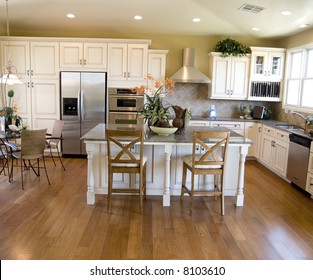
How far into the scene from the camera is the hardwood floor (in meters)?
2.78

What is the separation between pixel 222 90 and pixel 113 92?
2.32 meters

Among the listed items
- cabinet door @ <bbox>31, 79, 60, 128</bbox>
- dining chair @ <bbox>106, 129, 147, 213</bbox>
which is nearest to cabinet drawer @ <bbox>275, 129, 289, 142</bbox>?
dining chair @ <bbox>106, 129, 147, 213</bbox>

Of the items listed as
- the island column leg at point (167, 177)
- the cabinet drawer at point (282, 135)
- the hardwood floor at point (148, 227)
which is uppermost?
the cabinet drawer at point (282, 135)

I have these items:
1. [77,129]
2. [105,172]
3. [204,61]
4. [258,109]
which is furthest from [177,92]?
[105,172]

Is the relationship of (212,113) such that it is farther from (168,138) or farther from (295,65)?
(168,138)

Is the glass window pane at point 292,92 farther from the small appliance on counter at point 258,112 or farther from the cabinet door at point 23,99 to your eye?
the cabinet door at point 23,99

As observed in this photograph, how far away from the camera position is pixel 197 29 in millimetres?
6289

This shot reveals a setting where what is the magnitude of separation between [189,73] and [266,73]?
5.39ft

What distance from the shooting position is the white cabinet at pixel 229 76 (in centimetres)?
644

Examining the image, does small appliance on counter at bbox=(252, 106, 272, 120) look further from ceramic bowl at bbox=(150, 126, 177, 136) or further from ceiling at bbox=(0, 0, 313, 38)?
ceramic bowl at bbox=(150, 126, 177, 136)

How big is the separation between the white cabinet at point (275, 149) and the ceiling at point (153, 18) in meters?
1.91

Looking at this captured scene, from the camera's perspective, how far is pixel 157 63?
632cm

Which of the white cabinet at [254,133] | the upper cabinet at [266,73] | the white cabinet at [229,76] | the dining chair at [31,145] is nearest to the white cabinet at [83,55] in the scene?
the dining chair at [31,145]

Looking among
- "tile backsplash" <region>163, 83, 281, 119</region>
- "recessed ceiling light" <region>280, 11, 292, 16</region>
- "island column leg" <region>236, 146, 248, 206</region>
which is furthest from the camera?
"tile backsplash" <region>163, 83, 281, 119</region>
